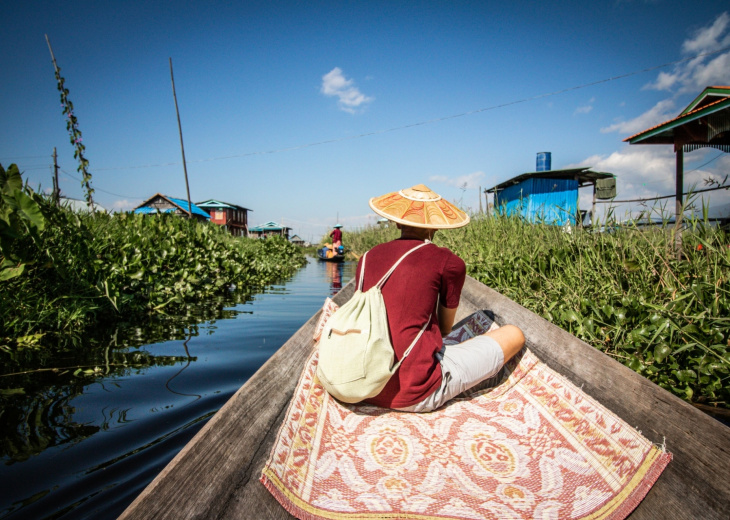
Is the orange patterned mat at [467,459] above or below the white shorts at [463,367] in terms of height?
below

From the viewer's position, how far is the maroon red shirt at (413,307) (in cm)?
189

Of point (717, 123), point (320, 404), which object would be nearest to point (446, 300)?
point (320, 404)

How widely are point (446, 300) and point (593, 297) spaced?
1.85 m

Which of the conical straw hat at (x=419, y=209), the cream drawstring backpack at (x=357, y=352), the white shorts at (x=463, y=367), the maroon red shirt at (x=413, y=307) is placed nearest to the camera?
the cream drawstring backpack at (x=357, y=352)

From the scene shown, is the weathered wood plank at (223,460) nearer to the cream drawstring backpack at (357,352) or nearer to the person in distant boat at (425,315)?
the cream drawstring backpack at (357,352)

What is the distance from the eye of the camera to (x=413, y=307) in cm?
193

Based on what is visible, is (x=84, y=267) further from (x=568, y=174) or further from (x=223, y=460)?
(x=568, y=174)

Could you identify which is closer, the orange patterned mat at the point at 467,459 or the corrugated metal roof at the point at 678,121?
the orange patterned mat at the point at 467,459

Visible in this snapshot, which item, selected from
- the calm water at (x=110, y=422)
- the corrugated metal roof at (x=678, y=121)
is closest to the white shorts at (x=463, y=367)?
the calm water at (x=110, y=422)

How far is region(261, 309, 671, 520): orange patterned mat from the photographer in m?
1.44

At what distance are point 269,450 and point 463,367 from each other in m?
1.03

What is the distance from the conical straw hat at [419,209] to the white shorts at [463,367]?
2.18 feet

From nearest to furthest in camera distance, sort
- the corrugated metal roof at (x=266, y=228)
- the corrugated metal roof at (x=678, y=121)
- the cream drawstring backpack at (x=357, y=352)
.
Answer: the cream drawstring backpack at (x=357, y=352) < the corrugated metal roof at (x=678, y=121) < the corrugated metal roof at (x=266, y=228)

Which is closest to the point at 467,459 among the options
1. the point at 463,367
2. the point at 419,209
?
the point at 463,367
